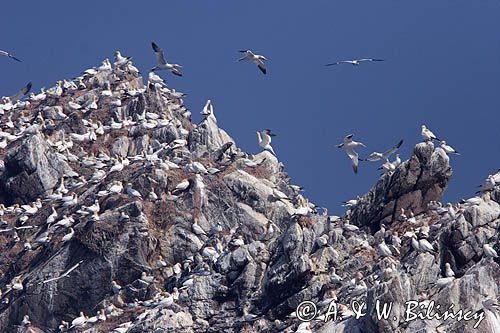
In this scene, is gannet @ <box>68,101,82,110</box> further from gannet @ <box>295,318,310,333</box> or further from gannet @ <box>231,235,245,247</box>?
gannet @ <box>295,318,310,333</box>

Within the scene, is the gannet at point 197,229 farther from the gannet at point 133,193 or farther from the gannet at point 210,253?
the gannet at point 133,193

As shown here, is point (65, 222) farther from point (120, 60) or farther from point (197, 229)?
point (120, 60)

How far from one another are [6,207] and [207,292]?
17078mm

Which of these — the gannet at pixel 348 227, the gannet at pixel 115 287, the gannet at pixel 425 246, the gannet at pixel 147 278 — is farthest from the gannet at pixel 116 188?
the gannet at pixel 425 246

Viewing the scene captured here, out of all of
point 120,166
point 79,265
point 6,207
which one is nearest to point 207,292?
point 79,265

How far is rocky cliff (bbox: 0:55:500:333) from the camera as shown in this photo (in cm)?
5406

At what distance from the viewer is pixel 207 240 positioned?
62.7 metres

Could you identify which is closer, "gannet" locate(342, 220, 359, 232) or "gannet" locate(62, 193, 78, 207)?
"gannet" locate(342, 220, 359, 232)

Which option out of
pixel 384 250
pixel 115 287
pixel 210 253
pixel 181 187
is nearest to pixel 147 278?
pixel 115 287

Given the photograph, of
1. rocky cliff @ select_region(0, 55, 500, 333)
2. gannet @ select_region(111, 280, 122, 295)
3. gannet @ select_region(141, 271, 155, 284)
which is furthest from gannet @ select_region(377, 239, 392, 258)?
gannet @ select_region(111, 280, 122, 295)

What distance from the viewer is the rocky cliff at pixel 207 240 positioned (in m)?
54.1

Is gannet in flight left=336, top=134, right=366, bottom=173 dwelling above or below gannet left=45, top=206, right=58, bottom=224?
above

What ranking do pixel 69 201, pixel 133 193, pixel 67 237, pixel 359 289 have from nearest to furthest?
pixel 359 289 → pixel 67 237 → pixel 133 193 → pixel 69 201

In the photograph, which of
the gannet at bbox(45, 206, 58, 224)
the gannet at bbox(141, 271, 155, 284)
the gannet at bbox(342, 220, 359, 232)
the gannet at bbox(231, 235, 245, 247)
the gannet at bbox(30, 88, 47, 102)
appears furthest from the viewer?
the gannet at bbox(30, 88, 47, 102)
